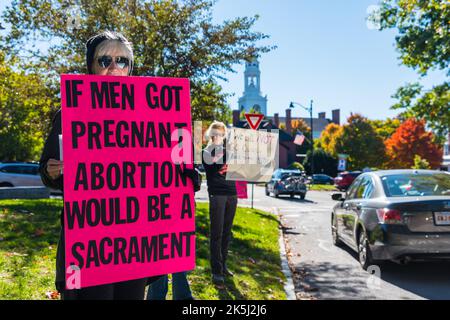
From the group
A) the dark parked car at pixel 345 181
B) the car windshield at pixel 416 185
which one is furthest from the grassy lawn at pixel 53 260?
the dark parked car at pixel 345 181

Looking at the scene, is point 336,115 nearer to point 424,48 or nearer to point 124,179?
point 424,48

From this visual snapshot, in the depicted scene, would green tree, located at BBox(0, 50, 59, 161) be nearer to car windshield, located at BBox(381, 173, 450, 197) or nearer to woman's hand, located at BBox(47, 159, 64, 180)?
car windshield, located at BBox(381, 173, 450, 197)

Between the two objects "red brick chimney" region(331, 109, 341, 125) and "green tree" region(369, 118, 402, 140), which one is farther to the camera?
"red brick chimney" region(331, 109, 341, 125)

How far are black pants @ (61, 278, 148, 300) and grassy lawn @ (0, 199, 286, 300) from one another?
2619 mm

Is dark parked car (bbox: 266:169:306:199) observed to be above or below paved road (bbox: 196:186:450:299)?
above

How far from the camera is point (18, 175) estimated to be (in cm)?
2366

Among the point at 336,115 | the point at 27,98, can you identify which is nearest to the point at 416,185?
the point at 27,98

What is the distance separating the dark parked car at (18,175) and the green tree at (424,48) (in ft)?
54.3

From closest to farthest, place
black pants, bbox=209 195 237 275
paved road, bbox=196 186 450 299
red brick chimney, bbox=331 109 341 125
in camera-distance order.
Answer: black pants, bbox=209 195 237 275 < paved road, bbox=196 186 450 299 < red brick chimney, bbox=331 109 341 125

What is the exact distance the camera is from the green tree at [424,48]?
676 inches

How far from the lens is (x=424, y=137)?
214ft

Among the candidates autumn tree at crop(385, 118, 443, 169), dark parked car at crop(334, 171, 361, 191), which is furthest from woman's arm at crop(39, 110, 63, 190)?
autumn tree at crop(385, 118, 443, 169)

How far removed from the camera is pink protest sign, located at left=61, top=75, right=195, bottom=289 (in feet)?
8.61

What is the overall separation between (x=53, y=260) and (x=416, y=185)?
5.31 metres
